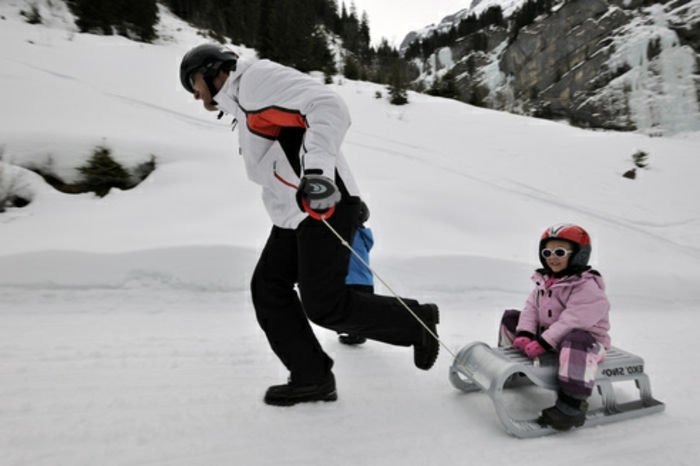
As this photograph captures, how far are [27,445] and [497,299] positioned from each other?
10.3 feet

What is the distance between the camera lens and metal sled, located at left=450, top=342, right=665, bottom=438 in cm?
153

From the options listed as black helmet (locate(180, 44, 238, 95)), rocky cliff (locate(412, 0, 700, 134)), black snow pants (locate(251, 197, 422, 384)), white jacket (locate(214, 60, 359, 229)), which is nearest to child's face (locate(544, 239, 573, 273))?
black snow pants (locate(251, 197, 422, 384))

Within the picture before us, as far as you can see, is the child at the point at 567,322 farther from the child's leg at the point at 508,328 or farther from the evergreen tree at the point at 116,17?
the evergreen tree at the point at 116,17

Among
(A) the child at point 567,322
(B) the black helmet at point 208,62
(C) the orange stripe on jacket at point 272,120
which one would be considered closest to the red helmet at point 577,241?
(A) the child at point 567,322

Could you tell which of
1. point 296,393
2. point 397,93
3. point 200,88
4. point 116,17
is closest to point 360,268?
point 296,393

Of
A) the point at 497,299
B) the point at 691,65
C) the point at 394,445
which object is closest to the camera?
the point at 394,445

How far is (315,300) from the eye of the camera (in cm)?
151

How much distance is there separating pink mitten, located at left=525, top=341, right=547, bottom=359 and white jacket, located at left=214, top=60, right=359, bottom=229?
1047 millimetres

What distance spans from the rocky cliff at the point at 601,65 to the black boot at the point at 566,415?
742 inches

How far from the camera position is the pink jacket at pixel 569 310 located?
5.62 feet

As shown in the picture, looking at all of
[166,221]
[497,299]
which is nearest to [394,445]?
[497,299]

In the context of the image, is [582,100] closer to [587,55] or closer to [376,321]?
[587,55]

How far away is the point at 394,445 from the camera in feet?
4.69

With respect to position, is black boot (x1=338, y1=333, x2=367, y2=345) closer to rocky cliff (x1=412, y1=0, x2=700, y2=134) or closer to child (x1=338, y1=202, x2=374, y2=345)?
child (x1=338, y1=202, x2=374, y2=345)
